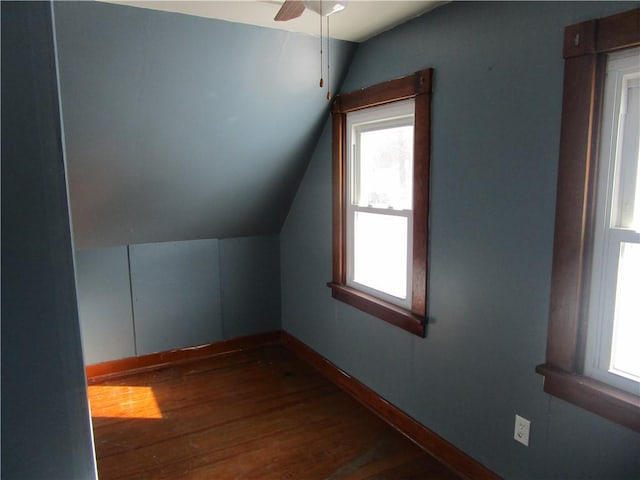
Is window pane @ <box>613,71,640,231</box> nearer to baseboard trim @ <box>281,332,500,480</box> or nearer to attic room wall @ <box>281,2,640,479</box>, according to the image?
attic room wall @ <box>281,2,640,479</box>

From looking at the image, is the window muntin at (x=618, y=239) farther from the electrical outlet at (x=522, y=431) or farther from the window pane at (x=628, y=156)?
the electrical outlet at (x=522, y=431)

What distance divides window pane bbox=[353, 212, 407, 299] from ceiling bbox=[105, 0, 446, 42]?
1097 millimetres

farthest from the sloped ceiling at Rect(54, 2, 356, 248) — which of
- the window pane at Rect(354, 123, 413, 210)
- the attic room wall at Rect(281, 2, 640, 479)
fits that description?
the attic room wall at Rect(281, 2, 640, 479)

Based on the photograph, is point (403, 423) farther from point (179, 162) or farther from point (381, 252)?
point (179, 162)

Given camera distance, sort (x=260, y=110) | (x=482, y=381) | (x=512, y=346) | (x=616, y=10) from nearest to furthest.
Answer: (x=616, y=10) → (x=512, y=346) → (x=482, y=381) → (x=260, y=110)

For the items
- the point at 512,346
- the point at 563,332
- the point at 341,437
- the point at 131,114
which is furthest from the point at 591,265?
the point at 131,114

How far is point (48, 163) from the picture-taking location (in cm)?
50

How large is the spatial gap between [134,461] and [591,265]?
243 centimetres

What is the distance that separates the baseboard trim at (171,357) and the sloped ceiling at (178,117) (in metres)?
0.95

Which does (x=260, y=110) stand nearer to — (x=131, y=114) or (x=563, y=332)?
(x=131, y=114)

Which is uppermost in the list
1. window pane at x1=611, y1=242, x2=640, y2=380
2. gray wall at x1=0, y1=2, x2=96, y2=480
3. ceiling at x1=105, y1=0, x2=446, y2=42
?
ceiling at x1=105, y1=0, x2=446, y2=42

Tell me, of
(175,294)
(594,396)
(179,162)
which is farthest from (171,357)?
(594,396)

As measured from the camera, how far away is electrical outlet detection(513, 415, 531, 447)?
195 centimetres

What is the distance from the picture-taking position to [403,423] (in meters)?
2.68
